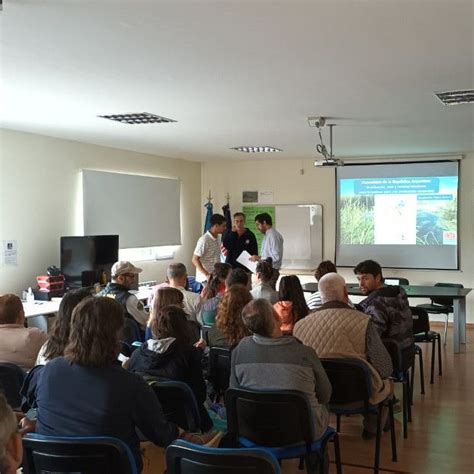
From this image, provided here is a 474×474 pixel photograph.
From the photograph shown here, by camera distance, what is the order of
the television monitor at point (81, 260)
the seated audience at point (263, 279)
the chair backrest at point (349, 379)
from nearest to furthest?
1. the chair backrest at point (349, 379)
2. the seated audience at point (263, 279)
3. the television monitor at point (81, 260)

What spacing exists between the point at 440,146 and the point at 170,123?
4.01 m

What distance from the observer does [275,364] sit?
2846 millimetres

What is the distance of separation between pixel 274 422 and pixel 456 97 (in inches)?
131

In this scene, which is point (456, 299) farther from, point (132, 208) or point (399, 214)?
point (132, 208)

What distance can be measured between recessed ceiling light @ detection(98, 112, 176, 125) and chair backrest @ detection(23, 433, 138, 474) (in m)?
4.10

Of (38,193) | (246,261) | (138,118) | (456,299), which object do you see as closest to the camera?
(138,118)

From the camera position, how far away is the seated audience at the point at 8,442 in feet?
4.32

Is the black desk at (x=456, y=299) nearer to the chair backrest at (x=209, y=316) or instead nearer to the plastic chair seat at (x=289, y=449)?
the chair backrest at (x=209, y=316)

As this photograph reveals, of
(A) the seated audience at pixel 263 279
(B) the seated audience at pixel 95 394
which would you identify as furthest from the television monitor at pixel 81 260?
(B) the seated audience at pixel 95 394

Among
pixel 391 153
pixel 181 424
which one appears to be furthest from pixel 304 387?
pixel 391 153

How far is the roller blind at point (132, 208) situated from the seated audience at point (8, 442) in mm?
6403

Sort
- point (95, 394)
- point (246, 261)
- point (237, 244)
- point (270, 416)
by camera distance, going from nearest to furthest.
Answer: point (95, 394) < point (270, 416) < point (246, 261) < point (237, 244)

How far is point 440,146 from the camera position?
816cm

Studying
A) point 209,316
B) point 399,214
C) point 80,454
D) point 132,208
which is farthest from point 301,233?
point 80,454
